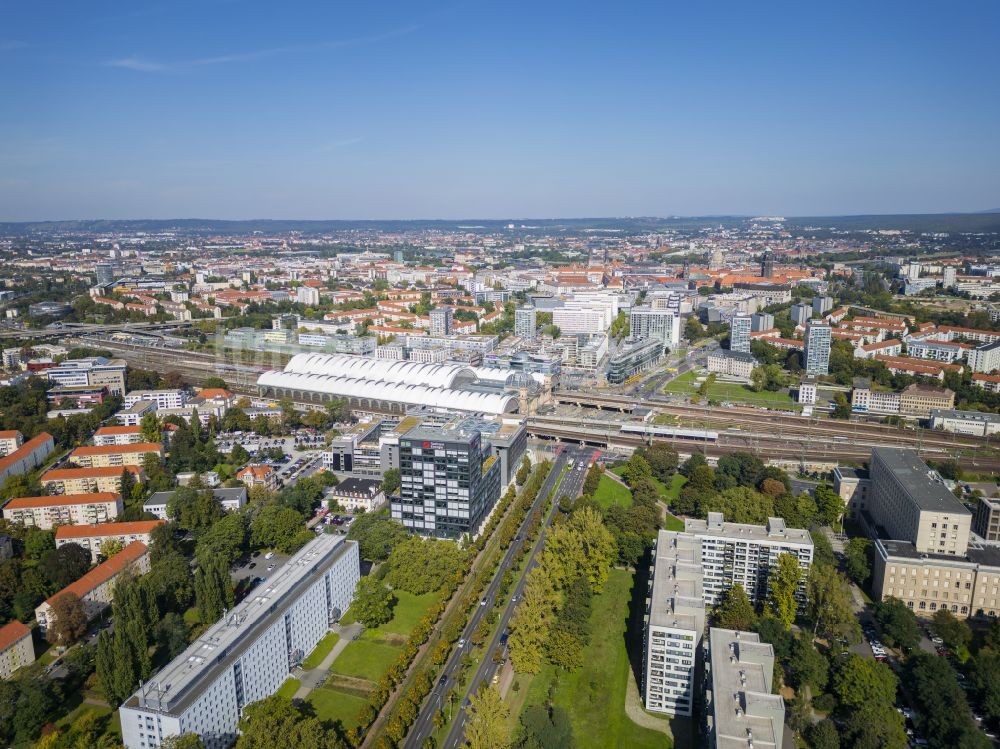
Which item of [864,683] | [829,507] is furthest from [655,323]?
[864,683]

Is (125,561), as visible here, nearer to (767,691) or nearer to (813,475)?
(767,691)

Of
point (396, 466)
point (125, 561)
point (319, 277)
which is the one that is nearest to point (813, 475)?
point (396, 466)

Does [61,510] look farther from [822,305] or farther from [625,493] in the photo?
[822,305]

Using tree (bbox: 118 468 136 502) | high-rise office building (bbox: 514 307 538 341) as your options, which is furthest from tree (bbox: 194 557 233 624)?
high-rise office building (bbox: 514 307 538 341)

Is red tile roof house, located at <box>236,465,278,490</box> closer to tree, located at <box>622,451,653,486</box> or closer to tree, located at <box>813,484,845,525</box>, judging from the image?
tree, located at <box>622,451,653,486</box>

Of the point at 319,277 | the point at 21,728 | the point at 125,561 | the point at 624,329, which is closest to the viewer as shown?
the point at 21,728
